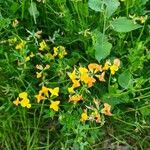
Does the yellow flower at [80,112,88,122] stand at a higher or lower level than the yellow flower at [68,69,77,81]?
lower

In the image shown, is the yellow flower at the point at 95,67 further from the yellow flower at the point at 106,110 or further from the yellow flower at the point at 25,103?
the yellow flower at the point at 25,103

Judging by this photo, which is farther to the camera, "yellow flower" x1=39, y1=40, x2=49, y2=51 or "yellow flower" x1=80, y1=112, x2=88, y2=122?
"yellow flower" x1=39, y1=40, x2=49, y2=51

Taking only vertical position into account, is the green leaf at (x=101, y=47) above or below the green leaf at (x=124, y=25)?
below

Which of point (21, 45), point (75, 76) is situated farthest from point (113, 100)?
point (21, 45)

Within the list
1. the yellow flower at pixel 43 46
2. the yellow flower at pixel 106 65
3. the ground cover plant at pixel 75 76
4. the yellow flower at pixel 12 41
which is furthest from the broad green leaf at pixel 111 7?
the yellow flower at pixel 12 41

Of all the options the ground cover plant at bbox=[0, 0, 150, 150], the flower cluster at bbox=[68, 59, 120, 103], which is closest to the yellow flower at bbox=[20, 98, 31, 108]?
the ground cover plant at bbox=[0, 0, 150, 150]

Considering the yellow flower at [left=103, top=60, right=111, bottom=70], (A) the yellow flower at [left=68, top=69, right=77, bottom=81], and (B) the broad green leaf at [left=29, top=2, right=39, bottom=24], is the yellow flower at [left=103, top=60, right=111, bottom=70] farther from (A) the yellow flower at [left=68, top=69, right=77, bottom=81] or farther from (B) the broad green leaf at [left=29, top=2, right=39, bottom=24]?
(B) the broad green leaf at [left=29, top=2, right=39, bottom=24]
